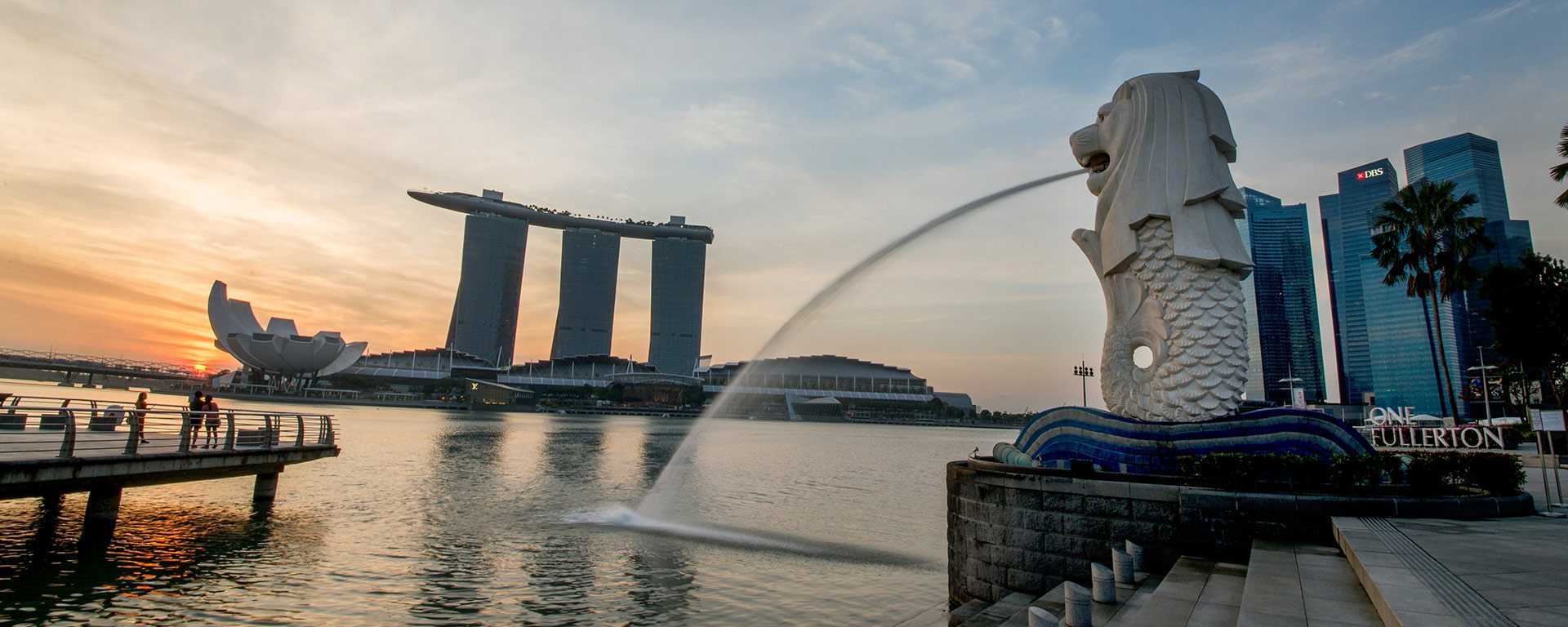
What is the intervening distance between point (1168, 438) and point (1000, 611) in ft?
16.0

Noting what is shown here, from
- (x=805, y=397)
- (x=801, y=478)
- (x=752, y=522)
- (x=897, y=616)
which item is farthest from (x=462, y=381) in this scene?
(x=897, y=616)

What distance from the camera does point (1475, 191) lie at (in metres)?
124

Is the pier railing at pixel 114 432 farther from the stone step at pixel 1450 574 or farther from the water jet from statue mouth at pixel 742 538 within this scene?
the stone step at pixel 1450 574

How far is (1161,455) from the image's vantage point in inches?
491

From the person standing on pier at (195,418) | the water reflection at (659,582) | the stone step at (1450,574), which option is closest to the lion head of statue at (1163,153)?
the stone step at (1450,574)

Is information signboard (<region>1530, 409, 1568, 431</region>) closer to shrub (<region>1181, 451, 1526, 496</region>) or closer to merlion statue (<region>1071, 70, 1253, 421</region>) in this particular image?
shrub (<region>1181, 451, 1526, 496</region>)

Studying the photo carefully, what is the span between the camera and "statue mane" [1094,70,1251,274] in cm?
1392

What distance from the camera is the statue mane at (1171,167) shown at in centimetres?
1392

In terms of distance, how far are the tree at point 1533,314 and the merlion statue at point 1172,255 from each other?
811 inches

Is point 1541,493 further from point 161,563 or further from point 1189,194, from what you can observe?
point 161,563

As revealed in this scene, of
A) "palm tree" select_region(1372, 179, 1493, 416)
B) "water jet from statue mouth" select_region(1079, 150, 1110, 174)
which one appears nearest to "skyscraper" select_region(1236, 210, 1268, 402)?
"palm tree" select_region(1372, 179, 1493, 416)

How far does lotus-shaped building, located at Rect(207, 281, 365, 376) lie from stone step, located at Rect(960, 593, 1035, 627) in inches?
5453

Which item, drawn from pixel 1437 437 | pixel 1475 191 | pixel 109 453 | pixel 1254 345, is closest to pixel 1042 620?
pixel 109 453

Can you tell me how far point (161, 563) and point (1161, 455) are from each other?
55.7 ft
